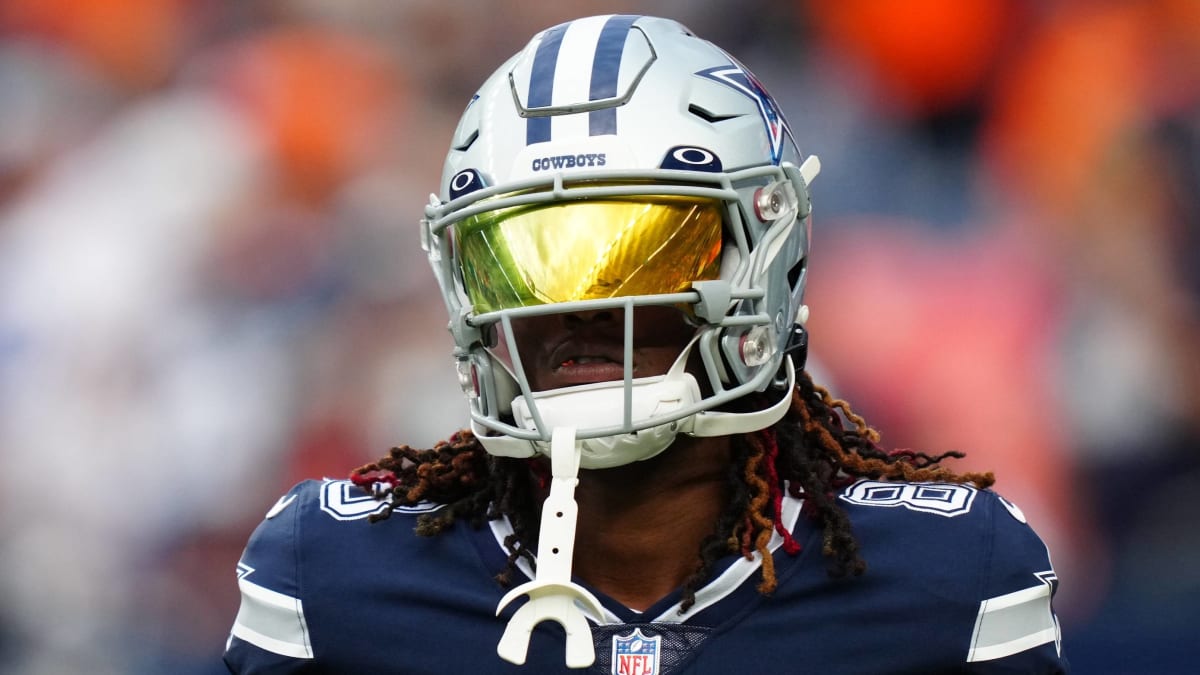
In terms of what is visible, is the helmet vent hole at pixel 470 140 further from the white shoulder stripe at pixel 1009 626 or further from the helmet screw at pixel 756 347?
the white shoulder stripe at pixel 1009 626

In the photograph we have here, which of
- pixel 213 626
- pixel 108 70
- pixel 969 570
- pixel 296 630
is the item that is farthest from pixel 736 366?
pixel 108 70

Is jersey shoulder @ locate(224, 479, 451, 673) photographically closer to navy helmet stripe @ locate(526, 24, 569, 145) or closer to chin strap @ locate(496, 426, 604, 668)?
chin strap @ locate(496, 426, 604, 668)

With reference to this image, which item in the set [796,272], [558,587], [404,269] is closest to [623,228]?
[796,272]

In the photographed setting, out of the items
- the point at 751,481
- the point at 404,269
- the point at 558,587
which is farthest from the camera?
the point at 404,269

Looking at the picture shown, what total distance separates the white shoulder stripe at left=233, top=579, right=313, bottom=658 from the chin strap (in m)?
0.32

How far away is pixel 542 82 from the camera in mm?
1560

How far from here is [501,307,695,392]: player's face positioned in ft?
4.87

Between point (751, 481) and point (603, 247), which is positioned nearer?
point (603, 247)

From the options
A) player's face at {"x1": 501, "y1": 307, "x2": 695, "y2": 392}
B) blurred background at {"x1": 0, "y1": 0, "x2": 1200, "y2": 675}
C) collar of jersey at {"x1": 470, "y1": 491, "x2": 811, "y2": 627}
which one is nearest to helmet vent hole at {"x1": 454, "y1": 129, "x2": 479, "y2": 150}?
player's face at {"x1": 501, "y1": 307, "x2": 695, "y2": 392}

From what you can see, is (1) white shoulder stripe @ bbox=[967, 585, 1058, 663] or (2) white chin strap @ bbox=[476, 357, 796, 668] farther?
(1) white shoulder stripe @ bbox=[967, 585, 1058, 663]

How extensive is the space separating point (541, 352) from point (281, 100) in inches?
56.6

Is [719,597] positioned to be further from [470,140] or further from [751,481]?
[470,140]

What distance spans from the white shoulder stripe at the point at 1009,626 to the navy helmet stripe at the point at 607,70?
0.64m

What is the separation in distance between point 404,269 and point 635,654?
131 centimetres
